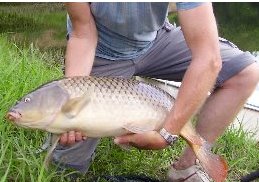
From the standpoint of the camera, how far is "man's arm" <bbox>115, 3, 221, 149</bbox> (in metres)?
2.51

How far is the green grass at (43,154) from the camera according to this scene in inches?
104

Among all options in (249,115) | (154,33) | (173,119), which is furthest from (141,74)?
(249,115)

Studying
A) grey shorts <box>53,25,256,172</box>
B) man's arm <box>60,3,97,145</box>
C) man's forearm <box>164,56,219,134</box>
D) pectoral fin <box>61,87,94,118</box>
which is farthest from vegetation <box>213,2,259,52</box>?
pectoral fin <box>61,87,94,118</box>

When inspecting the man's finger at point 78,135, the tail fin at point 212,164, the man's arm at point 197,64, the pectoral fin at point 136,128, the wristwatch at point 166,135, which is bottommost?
the tail fin at point 212,164

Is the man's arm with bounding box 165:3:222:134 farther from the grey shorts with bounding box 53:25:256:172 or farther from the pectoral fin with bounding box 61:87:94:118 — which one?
the grey shorts with bounding box 53:25:256:172

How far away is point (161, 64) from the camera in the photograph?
10.6ft

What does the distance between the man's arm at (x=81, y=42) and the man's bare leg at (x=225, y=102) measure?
2.09 ft

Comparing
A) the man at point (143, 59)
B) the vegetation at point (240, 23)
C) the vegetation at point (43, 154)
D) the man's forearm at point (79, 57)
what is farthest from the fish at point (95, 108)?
the vegetation at point (240, 23)

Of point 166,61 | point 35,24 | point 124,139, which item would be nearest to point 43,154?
point 124,139

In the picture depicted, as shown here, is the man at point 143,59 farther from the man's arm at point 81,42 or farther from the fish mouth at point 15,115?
the fish mouth at point 15,115

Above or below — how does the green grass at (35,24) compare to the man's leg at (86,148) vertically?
below

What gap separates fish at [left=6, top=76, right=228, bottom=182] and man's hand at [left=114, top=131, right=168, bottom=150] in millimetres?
25

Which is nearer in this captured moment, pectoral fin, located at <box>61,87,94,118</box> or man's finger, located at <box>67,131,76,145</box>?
pectoral fin, located at <box>61,87,94,118</box>

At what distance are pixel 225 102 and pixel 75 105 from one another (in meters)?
0.99
